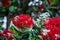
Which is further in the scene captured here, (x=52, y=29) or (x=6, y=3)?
(x=6, y=3)

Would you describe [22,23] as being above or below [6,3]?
above

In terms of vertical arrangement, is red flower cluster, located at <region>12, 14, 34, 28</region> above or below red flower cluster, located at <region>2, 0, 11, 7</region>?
above

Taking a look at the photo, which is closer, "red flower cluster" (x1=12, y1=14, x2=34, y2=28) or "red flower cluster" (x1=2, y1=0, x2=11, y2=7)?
"red flower cluster" (x1=12, y1=14, x2=34, y2=28)

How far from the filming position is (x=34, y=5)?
3.05 meters

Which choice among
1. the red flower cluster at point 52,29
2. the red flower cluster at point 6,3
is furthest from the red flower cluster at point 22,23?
the red flower cluster at point 6,3

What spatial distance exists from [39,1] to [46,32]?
5.10ft

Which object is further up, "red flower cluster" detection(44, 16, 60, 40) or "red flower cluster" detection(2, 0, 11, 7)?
"red flower cluster" detection(44, 16, 60, 40)

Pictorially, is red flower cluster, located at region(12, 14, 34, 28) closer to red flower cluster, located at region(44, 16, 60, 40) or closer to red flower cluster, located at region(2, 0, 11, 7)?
red flower cluster, located at region(44, 16, 60, 40)

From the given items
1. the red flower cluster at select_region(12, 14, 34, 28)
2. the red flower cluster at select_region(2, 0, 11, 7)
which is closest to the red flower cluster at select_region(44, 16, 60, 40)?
the red flower cluster at select_region(12, 14, 34, 28)

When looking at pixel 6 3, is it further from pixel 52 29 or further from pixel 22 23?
pixel 52 29

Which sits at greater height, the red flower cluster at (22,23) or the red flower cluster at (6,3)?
the red flower cluster at (22,23)

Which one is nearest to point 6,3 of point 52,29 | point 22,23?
point 22,23

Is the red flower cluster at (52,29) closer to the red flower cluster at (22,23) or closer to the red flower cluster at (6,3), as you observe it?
the red flower cluster at (22,23)

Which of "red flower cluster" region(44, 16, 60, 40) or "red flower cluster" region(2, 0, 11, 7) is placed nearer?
"red flower cluster" region(44, 16, 60, 40)
